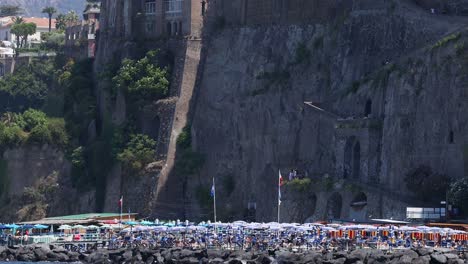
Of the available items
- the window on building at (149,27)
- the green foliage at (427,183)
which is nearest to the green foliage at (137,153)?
the window on building at (149,27)

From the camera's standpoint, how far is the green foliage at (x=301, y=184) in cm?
12044

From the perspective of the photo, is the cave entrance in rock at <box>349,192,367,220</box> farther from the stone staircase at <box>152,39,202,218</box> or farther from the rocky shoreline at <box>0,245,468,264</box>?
the stone staircase at <box>152,39,202,218</box>

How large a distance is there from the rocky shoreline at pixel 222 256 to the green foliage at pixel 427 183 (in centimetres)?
1165

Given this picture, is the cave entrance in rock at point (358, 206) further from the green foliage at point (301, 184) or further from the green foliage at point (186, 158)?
the green foliage at point (186, 158)

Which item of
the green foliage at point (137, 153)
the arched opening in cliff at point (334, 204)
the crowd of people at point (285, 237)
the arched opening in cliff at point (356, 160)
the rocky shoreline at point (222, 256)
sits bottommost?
the rocky shoreline at point (222, 256)

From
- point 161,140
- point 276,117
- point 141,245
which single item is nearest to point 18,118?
point 161,140

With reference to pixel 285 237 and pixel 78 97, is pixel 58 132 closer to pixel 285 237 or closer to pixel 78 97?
pixel 78 97

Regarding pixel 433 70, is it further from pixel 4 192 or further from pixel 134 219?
pixel 4 192

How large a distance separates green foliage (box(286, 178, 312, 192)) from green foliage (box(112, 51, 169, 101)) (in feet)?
66.8

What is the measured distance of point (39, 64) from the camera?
566 feet

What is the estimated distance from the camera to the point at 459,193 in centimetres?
10712

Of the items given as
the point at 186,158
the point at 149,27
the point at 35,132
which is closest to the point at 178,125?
the point at 186,158

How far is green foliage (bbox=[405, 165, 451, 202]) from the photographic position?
110062mm

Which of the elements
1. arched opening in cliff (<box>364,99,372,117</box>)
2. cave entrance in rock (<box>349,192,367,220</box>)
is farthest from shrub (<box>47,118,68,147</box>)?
cave entrance in rock (<box>349,192,367,220</box>)
